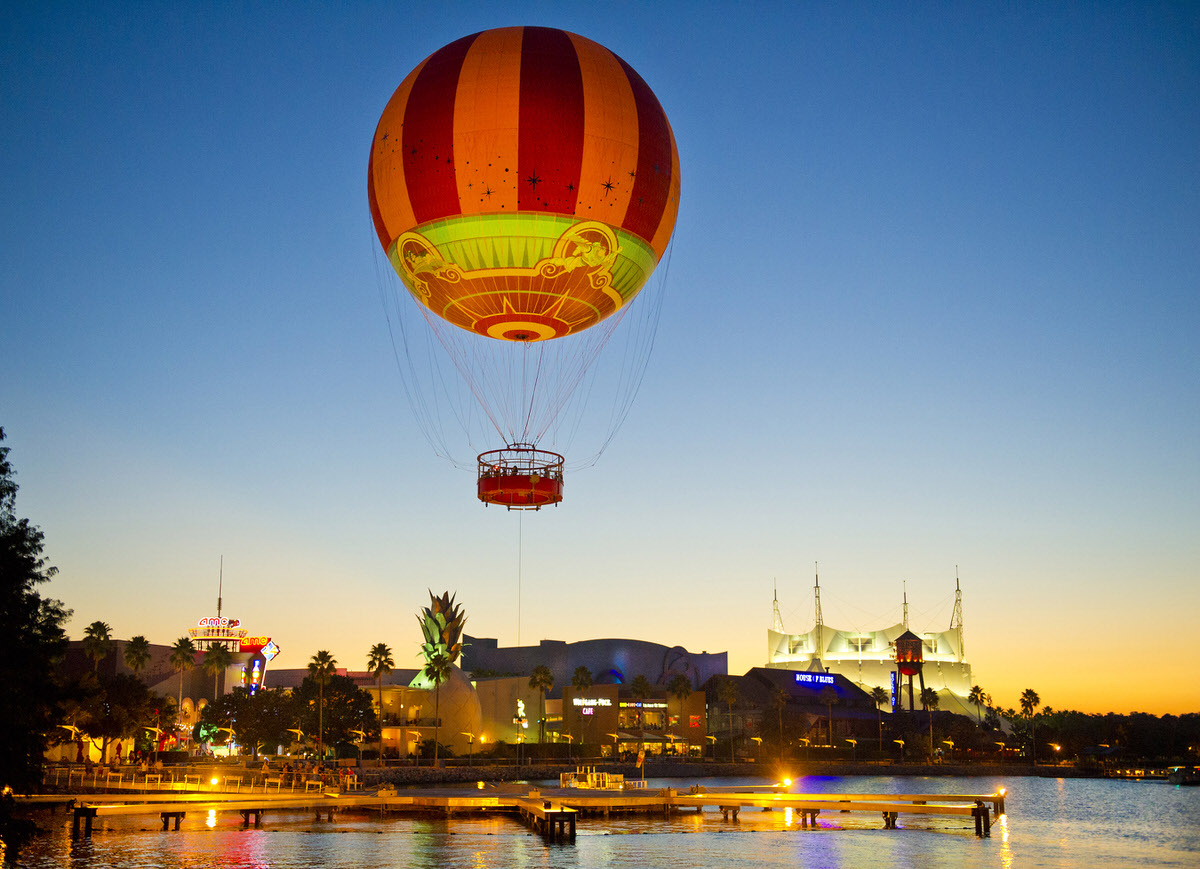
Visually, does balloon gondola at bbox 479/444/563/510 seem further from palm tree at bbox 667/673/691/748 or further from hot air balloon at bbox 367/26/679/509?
palm tree at bbox 667/673/691/748

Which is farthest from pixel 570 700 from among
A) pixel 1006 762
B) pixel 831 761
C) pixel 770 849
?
pixel 770 849

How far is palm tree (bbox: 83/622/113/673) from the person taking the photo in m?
93.2

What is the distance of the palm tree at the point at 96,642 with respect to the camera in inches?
3669

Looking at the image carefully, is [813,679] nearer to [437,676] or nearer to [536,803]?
[437,676]

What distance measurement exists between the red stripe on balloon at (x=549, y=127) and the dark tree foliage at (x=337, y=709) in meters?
64.7

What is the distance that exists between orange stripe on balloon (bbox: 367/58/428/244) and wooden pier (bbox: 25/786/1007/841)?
26847 mm

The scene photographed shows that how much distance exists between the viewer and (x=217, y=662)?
113 metres

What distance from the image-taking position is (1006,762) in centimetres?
15425

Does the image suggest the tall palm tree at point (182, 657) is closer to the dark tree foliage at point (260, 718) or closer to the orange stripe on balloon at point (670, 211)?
the dark tree foliage at point (260, 718)

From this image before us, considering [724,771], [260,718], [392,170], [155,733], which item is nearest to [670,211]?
[392,170]

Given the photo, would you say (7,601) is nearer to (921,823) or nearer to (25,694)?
(25,694)

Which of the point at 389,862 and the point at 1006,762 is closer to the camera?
the point at 389,862

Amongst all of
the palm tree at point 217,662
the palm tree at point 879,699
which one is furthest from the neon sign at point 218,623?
the palm tree at point 879,699

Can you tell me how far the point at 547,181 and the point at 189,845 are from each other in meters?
32.8
